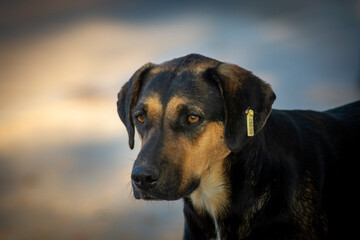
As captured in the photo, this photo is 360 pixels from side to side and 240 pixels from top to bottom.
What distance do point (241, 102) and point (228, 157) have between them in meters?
0.48

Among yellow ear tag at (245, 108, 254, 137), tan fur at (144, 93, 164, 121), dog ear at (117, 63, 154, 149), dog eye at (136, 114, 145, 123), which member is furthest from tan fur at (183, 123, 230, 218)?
dog ear at (117, 63, 154, 149)

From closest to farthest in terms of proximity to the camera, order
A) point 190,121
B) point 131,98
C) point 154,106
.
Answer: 1. point 190,121
2. point 154,106
3. point 131,98

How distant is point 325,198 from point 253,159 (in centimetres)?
84

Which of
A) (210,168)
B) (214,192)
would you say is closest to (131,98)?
(210,168)

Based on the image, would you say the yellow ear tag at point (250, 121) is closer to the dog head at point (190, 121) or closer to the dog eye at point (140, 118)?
the dog head at point (190, 121)

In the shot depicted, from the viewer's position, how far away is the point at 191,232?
4285mm

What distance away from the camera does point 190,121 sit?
12.4 feet

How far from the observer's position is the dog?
3.70 metres

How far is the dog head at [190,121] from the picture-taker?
11.8ft

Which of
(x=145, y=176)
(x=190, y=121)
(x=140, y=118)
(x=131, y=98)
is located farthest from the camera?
(x=131, y=98)

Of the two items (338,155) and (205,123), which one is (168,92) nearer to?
(205,123)

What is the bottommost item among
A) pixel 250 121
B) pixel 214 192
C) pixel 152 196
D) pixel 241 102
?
pixel 214 192

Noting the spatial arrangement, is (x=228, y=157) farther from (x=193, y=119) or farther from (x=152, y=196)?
(x=152, y=196)

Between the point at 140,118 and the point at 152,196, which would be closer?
the point at 152,196
